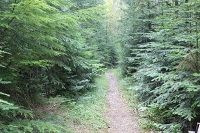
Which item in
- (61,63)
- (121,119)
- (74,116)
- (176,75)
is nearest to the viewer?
(176,75)

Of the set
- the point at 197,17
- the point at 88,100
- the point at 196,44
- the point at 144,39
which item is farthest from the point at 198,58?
Answer: the point at 144,39

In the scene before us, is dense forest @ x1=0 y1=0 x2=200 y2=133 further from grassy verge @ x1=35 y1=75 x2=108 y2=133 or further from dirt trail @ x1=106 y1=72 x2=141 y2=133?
dirt trail @ x1=106 y1=72 x2=141 y2=133

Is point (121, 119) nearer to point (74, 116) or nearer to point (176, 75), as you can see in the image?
point (74, 116)

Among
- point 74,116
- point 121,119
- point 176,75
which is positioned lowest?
point 121,119

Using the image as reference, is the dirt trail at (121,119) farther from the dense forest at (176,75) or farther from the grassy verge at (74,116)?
the dense forest at (176,75)

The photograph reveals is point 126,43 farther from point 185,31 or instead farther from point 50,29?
point 50,29

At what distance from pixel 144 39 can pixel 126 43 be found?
2.16 m

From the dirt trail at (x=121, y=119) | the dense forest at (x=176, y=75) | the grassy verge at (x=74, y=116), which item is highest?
the dense forest at (x=176, y=75)

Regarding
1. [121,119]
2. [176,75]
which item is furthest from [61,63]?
[176,75]

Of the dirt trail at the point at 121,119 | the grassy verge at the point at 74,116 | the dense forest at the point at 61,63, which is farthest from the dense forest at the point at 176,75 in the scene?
the grassy verge at the point at 74,116

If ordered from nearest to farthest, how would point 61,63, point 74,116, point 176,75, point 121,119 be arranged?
point 176,75 < point 61,63 < point 74,116 < point 121,119

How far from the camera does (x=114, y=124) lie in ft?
27.1

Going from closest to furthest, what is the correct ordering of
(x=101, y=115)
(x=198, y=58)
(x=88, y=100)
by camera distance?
(x=198, y=58)
(x=101, y=115)
(x=88, y=100)

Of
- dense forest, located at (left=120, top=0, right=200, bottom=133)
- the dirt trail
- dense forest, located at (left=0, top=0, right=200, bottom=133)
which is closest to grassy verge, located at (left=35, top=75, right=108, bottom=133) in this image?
dense forest, located at (left=0, top=0, right=200, bottom=133)
